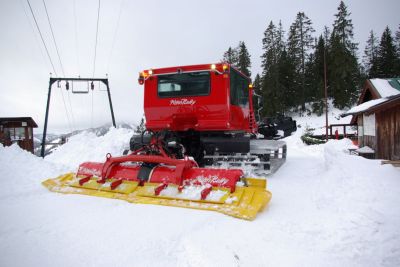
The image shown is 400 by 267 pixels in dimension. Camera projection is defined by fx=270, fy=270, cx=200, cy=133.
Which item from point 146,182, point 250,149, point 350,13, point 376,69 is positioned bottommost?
point 146,182

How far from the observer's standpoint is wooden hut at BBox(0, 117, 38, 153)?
19047mm

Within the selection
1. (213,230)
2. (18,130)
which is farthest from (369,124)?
(18,130)

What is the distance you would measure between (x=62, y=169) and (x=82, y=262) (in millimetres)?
4746

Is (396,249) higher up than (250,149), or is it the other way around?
(250,149)

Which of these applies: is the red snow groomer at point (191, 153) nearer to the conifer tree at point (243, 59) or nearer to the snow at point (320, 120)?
the snow at point (320, 120)

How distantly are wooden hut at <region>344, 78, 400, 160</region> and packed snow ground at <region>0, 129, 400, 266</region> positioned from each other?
8.72 metres

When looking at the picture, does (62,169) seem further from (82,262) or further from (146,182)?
(82,262)

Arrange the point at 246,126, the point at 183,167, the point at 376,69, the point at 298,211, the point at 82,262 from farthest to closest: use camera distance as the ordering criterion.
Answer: the point at 376,69
the point at 246,126
the point at 183,167
the point at 298,211
the point at 82,262

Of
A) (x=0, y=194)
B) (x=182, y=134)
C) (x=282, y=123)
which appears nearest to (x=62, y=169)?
(x=0, y=194)

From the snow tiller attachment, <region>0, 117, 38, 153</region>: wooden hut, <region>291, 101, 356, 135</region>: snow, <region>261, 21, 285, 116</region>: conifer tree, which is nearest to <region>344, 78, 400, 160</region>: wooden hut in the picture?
the snow tiller attachment

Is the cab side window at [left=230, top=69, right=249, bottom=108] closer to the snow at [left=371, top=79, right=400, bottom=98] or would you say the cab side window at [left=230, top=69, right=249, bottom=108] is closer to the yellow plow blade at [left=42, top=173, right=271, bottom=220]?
the yellow plow blade at [left=42, top=173, right=271, bottom=220]

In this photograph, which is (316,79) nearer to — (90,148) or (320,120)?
(320,120)

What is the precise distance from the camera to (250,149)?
6.40 m

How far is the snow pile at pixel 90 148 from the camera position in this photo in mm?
9453
